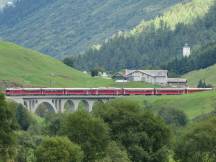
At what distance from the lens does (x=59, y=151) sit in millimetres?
77188

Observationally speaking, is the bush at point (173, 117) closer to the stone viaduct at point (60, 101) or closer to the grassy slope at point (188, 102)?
the grassy slope at point (188, 102)

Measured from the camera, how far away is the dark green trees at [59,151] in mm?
76875

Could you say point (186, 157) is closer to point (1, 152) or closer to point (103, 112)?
point (103, 112)

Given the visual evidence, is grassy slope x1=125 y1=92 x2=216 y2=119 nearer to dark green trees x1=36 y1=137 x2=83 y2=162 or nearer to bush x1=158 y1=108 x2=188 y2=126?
bush x1=158 y1=108 x2=188 y2=126

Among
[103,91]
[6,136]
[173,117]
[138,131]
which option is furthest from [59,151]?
[103,91]

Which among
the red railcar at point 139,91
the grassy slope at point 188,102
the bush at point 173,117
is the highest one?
the red railcar at point 139,91

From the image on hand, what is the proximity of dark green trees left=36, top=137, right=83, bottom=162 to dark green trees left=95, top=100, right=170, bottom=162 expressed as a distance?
10.5 meters

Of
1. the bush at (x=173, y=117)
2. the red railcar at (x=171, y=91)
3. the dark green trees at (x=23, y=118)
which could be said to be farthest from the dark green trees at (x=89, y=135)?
the red railcar at (x=171, y=91)

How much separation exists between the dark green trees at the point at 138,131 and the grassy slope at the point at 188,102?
6157cm

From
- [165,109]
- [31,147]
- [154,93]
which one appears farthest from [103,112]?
[154,93]

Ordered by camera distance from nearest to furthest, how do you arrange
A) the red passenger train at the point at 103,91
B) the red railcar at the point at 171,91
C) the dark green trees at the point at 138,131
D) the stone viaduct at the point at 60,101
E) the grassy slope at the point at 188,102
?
the dark green trees at the point at 138,131
the grassy slope at the point at 188,102
the red passenger train at the point at 103,91
the stone viaduct at the point at 60,101
the red railcar at the point at 171,91

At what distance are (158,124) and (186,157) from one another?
5.98 metres

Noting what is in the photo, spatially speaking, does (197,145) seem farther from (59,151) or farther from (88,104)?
(88,104)

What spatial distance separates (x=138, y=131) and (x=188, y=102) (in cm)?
7646
